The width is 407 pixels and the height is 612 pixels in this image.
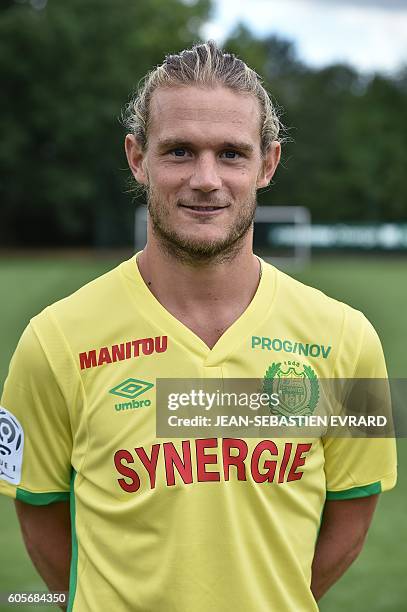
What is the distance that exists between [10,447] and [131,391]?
339 mm

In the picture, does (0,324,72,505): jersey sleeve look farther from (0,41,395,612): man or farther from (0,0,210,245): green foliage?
(0,0,210,245): green foliage

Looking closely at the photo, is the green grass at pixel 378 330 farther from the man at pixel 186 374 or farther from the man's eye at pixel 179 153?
the man's eye at pixel 179 153

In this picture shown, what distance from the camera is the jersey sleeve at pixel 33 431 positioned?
73.5 inches

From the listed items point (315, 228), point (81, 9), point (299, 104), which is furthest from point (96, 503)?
point (299, 104)

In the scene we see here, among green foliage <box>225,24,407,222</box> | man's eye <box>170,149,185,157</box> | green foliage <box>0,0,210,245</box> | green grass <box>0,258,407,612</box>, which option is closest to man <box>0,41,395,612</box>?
man's eye <box>170,149,185,157</box>

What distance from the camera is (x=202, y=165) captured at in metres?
1.75

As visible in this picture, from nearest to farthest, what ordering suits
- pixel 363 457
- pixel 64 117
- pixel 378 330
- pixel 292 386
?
pixel 292 386, pixel 363 457, pixel 378 330, pixel 64 117

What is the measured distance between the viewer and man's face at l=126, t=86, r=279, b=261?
176 cm

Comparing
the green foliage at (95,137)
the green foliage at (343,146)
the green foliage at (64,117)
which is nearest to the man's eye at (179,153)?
the green foliage at (95,137)

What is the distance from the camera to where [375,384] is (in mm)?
1989

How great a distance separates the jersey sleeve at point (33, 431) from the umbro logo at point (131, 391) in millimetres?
129

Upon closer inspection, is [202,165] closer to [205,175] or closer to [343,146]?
[205,175]

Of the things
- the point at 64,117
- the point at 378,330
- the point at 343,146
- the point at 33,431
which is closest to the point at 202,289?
the point at 33,431

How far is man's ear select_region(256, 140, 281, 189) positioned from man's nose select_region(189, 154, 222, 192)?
16 centimetres
